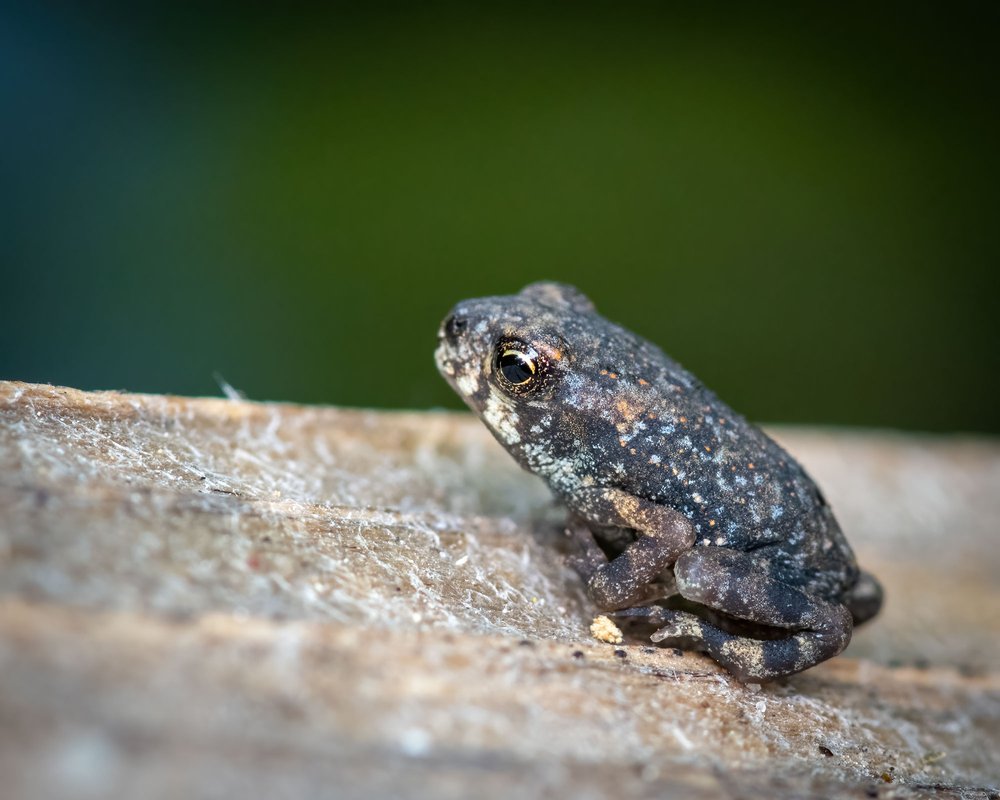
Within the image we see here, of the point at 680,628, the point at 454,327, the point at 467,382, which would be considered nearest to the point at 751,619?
the point at 680,628

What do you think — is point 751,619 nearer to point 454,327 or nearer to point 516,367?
point 516,367

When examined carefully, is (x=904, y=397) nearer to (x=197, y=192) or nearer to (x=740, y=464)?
(x=740, y=464)

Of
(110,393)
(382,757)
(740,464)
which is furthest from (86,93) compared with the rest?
(382,757)

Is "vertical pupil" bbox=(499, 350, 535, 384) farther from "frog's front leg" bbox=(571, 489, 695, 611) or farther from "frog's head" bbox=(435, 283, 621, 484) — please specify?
"frog's front leg" bbox=(571, 489, 695, 611)

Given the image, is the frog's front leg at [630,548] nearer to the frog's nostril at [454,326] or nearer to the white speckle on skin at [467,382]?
the white speckle on skin at [467,382]

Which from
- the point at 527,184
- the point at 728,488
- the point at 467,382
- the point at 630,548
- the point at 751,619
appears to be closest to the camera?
the point at 751,619

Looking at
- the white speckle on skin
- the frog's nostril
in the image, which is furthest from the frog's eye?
the frog's nostril

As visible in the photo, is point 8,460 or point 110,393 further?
point 110,393
